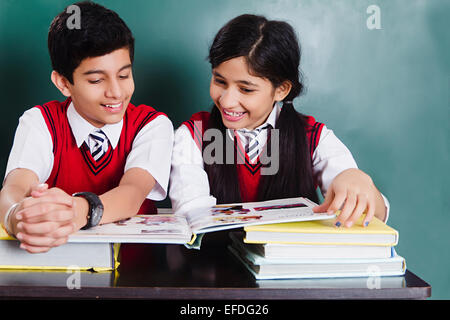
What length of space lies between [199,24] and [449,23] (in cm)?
93

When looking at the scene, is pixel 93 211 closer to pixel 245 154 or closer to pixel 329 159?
pixel 245 154

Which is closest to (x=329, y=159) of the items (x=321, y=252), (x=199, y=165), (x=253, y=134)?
(x=253, y=134)

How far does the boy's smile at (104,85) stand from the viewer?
1.23 m

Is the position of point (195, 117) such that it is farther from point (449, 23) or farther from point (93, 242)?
point (449, 23)

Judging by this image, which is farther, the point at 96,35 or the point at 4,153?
the point at 4,153

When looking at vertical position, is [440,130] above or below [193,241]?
above

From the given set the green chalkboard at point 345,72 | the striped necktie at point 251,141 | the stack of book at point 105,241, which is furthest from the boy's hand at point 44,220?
the green chalkboard at point 345,72

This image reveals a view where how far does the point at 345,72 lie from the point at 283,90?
18.9 inches

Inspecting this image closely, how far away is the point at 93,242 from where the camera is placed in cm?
84

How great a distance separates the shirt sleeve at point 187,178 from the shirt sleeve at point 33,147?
0.35 m

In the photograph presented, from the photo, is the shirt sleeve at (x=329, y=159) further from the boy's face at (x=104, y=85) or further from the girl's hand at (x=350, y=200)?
the boy's face at (x=104, y=85)

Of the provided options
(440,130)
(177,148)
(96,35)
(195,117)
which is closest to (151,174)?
(177,148)
